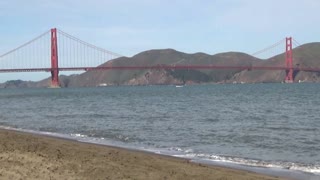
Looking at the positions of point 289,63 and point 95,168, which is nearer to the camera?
point 95,168

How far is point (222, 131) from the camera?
18.5m

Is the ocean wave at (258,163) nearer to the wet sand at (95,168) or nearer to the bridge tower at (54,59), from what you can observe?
the wet sand at (95,168)

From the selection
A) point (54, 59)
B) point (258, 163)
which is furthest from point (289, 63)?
point (258, 163)

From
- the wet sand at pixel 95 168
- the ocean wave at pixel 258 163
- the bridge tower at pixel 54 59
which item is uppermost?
the bridge tower at pixel 54 59

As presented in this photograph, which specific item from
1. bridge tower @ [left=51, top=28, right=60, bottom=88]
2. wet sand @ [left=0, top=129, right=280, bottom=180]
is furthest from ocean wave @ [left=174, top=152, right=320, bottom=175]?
bridge tower @ [left=51, top=28, right=60, bottom=88]

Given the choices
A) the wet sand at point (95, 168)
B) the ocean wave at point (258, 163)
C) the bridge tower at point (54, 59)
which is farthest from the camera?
the bridge tower at point (54, 59)

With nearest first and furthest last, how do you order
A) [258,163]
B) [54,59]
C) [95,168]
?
[95,168], [258,163], [54,59]

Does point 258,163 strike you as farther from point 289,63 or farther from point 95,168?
point 289,63

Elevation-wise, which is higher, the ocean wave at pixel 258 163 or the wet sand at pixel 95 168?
the wet sand at pixel 95 168

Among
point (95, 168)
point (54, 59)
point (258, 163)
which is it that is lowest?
point (258, 163)

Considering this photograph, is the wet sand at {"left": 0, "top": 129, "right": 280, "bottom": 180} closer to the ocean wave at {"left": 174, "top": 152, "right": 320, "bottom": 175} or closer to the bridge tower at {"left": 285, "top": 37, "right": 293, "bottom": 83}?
the ocean wave at {"left": 174, "top": 152, "right": 320, "bottom": 175}

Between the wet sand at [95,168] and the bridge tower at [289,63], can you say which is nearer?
the wet sand at [95,168]

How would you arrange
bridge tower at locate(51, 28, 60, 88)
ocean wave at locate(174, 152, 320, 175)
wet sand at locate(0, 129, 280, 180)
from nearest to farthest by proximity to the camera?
wet sand at locate(0, 129, 280, 180) < ocean wave at locate(174, 152, 320, 175) < bridge tower at locate(51, 28, 60, 88)

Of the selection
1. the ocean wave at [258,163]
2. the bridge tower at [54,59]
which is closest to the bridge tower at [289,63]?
the bridge tower at [54,59]
